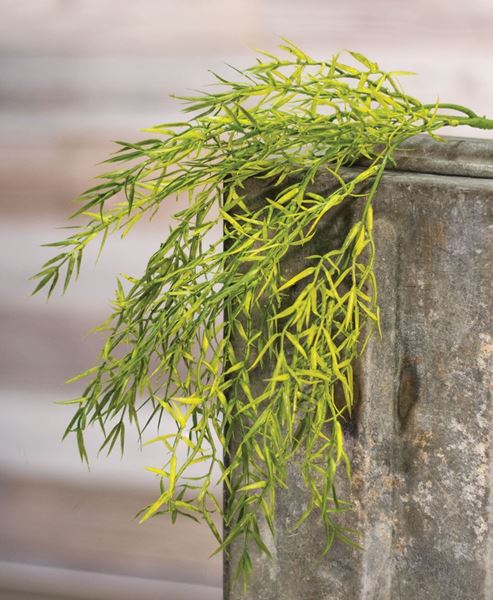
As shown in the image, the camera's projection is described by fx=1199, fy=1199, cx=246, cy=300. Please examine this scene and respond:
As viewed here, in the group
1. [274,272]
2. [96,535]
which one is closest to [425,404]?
[274,272]

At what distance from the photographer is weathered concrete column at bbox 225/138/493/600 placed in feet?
2.52

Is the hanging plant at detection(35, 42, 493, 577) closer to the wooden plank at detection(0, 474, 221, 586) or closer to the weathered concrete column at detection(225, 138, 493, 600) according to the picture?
the weathered concrete column at detection(225, 138, 493, 600)

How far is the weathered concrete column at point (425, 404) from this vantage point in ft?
2.52

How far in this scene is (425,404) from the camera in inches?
31.7

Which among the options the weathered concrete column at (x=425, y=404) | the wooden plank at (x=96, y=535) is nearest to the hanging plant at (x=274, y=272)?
the weathered concrete column at (x=425, y=404)

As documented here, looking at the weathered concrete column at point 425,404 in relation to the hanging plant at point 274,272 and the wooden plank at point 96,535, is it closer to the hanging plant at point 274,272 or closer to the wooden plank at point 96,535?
the hanging plant at point 274,272

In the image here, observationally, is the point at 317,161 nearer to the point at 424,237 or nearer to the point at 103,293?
the point at 424,237

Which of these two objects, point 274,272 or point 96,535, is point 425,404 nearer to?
point 274,272

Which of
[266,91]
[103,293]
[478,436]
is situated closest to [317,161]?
[266,91]

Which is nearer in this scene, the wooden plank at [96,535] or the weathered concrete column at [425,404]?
the weathered concrete column at [425,404]

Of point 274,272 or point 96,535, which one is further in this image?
point 96,535

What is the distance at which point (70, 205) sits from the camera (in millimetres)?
1625

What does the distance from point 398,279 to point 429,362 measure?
0.06 meters

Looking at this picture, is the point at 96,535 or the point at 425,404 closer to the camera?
the point at 425,404
